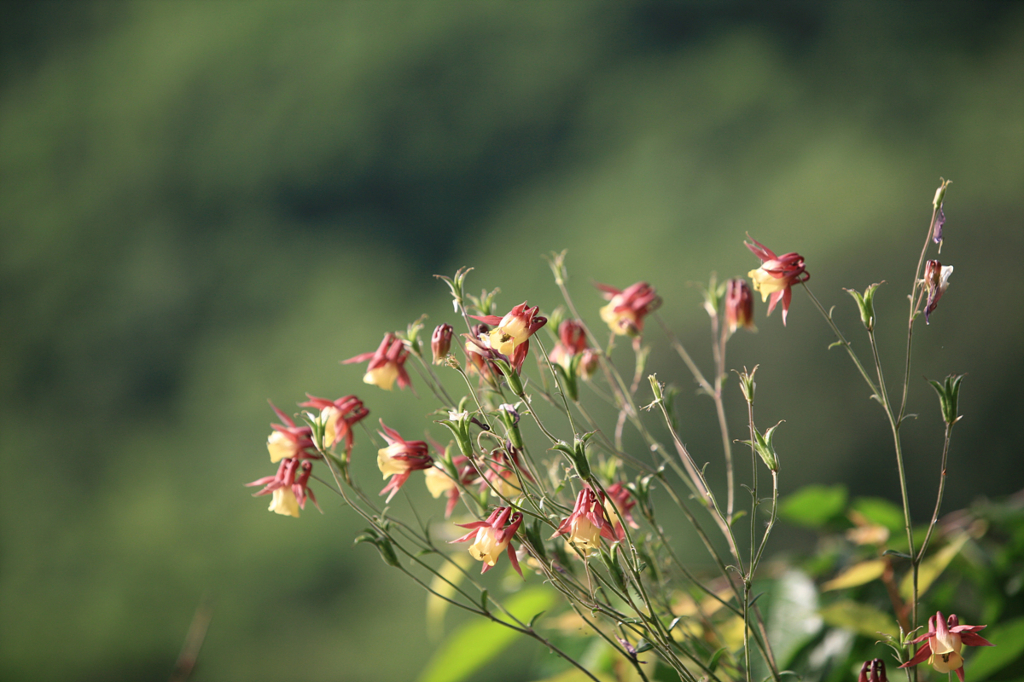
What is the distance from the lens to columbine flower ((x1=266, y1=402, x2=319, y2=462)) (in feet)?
0.75

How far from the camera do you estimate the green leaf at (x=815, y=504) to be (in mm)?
359

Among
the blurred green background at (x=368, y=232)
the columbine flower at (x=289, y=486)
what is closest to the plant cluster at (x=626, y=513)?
the columbine flower at (x=289, y=486)

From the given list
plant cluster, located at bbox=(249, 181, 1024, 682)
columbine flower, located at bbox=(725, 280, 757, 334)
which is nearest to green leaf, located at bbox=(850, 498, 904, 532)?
plant cluster, located at bbox=(249, 181, 1024, 682)

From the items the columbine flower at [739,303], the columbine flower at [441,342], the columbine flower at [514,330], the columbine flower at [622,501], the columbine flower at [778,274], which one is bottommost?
the columbine flower at [622,501]

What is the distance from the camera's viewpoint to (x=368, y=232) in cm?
103

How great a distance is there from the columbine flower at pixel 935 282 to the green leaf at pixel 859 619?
143mm

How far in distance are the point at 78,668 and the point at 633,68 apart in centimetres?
110

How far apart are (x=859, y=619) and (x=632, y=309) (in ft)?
0.53

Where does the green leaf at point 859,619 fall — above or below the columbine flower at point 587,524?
below

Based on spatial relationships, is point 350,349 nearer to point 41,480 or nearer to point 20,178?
point 41,480


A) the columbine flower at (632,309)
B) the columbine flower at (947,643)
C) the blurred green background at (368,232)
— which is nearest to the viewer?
the columbine flower at (947,643)

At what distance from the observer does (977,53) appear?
772 mm

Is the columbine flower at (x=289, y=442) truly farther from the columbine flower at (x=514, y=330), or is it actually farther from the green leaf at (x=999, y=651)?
the green leaf at (x=999, y=651)

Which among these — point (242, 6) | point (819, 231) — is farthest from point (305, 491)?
point (242, 6)
